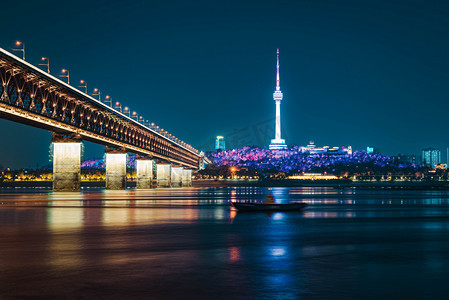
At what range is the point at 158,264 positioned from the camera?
18.9m

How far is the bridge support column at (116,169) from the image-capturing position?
12012 centimetres

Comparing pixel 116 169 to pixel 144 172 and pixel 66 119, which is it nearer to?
pixel 144 172

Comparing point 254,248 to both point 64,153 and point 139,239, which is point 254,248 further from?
point 64,153

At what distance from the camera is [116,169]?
395 ft

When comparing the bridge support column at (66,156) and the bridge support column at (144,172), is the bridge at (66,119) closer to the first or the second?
the bridge support column at (66,156)

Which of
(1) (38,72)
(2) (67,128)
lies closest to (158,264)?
(1) (38,72)

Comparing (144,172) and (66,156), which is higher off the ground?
(66,156)

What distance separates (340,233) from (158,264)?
49.5 ft

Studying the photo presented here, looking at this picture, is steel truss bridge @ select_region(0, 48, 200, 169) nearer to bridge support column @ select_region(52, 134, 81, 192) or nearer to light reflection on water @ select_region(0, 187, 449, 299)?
bridge support column @ select_region(52, 134, 81, 192)

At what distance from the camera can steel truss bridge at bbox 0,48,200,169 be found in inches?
2350

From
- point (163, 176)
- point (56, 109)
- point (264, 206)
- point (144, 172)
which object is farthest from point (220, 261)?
point (163, 176)

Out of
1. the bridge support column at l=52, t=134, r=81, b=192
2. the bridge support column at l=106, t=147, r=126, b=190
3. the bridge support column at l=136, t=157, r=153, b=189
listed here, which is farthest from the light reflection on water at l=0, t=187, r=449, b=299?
the bridge support column at l=136, t=157, r=153, b=189

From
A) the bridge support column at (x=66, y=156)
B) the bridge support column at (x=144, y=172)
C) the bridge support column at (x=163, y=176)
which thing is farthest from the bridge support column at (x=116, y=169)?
the bridge support column at (x=163, y=176)

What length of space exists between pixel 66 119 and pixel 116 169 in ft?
120
